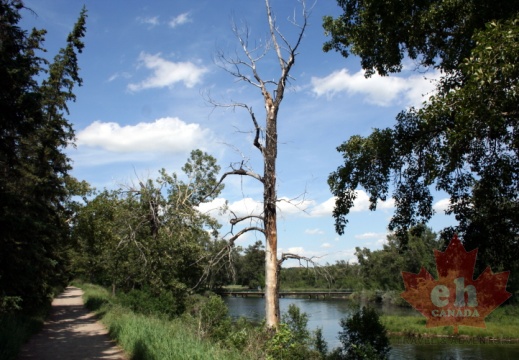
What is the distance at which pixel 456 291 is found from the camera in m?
8.80

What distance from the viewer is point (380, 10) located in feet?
26.2

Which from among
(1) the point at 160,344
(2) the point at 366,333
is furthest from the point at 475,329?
(1) the point at 160,344

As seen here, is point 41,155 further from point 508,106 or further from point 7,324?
point 508,106

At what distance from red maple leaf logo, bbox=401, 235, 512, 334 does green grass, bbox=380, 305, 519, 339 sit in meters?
23.5

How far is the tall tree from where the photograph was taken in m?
6.57

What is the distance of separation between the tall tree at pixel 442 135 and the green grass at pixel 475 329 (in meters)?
24.0

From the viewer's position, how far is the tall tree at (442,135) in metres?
6.57

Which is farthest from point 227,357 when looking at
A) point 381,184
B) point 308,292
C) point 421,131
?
point 308,292

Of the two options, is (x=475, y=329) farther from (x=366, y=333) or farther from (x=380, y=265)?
(x=380, y=265)

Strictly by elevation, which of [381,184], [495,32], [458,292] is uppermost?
[495,32]

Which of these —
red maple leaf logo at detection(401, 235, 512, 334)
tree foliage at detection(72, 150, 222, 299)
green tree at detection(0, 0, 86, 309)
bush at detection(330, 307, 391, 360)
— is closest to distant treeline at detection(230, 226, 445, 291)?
tree foliage at detection(72, 150, 222, 299)

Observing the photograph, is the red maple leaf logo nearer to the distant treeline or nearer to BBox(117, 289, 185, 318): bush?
BBox(117, 289, 185, 318): bush

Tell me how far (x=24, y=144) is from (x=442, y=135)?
536 inches

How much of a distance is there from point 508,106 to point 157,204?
57.7 ft
